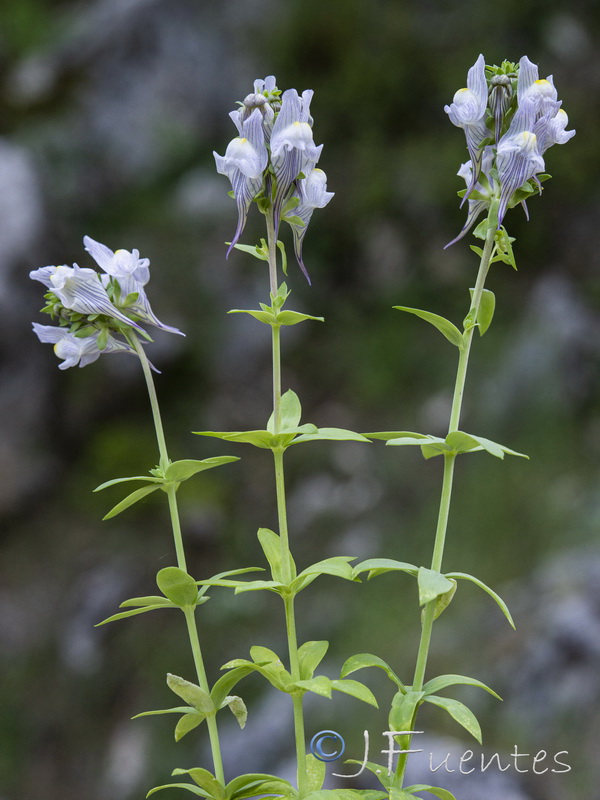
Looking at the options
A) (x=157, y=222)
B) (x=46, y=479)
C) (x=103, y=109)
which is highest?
(x=103, y=109)

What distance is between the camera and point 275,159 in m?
0.52

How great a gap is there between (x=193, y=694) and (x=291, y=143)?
1.21 feet

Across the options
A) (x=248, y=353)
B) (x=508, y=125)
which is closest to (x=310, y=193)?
(x=508, y=125)

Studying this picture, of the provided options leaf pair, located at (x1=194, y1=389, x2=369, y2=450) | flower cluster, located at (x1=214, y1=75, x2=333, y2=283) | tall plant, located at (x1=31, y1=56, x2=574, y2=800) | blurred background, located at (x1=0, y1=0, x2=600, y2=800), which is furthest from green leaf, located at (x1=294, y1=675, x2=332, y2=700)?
blurred background, located at (x1=0, y1=0, x2=600, y2=800)

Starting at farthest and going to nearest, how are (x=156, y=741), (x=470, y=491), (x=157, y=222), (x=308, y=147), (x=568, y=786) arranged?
(x=157, y=222) < (x=470, y=491) < (x=156, y=741) < (x=568, y=786) < (x=308, y=147)

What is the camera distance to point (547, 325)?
6.34 ft

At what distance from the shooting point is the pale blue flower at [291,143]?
1.68 feet

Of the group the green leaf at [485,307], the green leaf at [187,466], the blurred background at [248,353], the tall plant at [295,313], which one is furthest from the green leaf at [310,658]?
the blurred background at [248,353]

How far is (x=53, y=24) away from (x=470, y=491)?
1.62m

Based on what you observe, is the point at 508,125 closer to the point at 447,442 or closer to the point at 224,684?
the point at 447,442

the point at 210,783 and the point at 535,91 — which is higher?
the point at 535,91

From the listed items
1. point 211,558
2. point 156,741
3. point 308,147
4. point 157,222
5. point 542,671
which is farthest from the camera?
point 157,222

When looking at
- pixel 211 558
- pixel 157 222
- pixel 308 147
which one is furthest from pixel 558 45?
pixel 308 147

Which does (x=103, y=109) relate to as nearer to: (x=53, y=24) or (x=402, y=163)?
(x=53, y=24)
